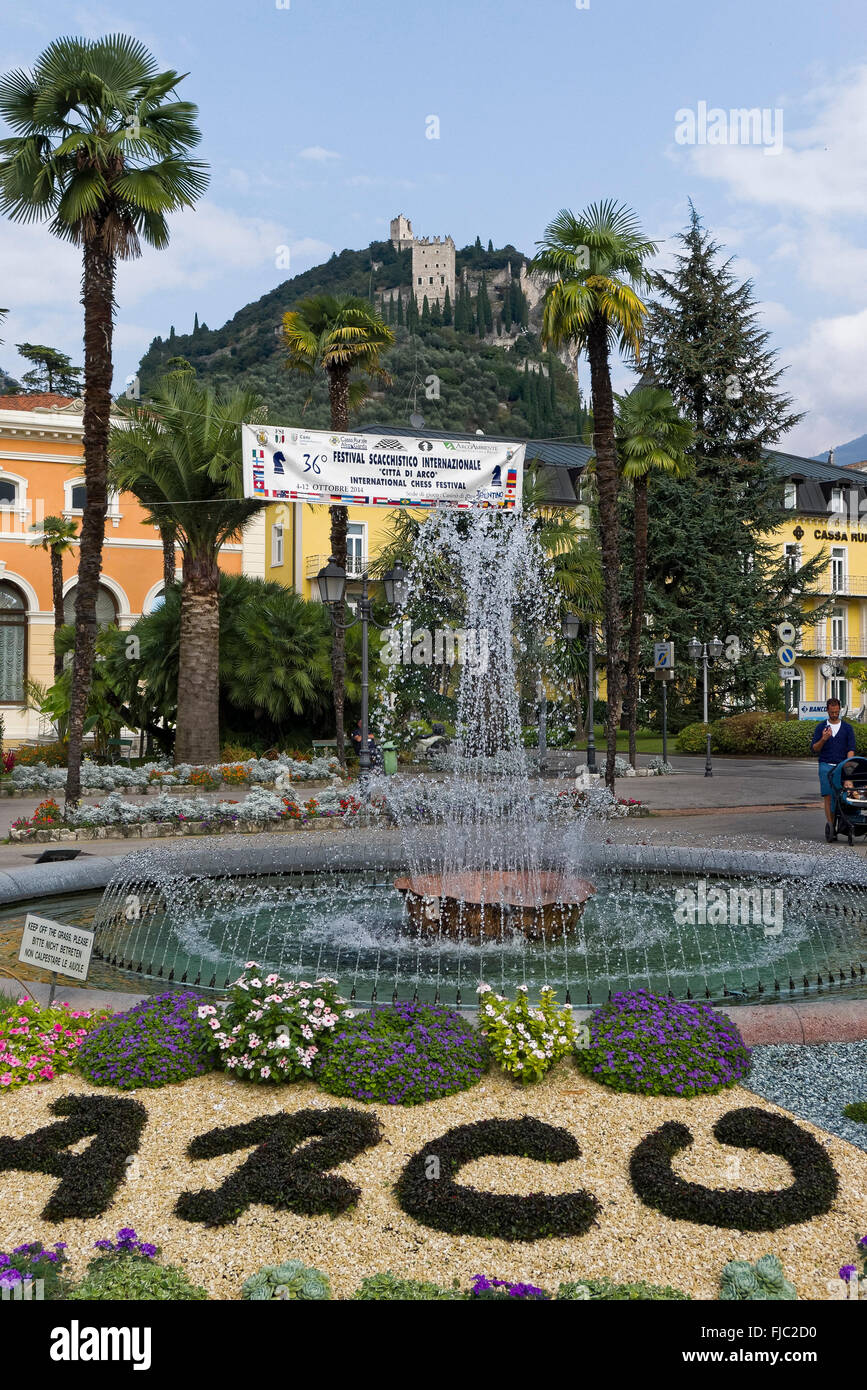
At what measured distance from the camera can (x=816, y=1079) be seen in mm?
5328

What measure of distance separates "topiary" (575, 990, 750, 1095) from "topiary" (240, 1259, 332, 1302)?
2168 millimetres

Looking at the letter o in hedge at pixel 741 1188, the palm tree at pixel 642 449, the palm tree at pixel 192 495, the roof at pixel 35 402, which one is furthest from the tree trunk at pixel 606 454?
the roof at pixel 35 402

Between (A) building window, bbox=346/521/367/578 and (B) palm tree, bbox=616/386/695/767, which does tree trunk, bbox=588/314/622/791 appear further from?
(A) building window, bbox=346/521/367/578

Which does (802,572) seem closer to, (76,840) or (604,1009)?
(76,840)

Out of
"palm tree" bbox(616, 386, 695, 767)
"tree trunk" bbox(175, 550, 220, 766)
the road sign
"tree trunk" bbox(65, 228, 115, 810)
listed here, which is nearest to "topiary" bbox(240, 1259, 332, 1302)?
"tree trunk" bbox(65, 228, 115, 810)

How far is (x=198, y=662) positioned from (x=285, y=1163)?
18637mm

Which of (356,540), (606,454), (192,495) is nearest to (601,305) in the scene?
(606,454)

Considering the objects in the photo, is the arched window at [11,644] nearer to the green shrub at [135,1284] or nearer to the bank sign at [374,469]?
the bank sign at [374,469]

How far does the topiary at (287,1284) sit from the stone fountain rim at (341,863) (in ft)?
23.8

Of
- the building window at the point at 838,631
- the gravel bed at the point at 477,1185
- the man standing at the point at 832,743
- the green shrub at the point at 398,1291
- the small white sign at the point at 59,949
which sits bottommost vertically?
the gravel bed at the point at 477,1185

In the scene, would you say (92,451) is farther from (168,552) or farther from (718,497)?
(718,497)

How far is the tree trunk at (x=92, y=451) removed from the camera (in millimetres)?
15742
